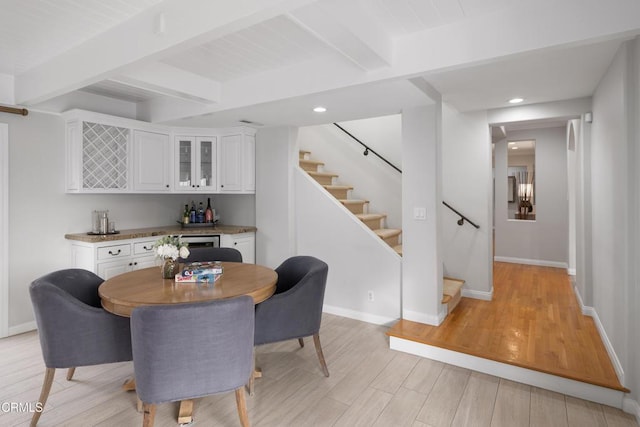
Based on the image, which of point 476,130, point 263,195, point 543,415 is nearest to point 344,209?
point 263,195

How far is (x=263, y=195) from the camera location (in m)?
4.50

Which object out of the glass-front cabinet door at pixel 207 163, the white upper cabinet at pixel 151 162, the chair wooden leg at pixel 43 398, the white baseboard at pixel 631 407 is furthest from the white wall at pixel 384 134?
the chair wooden leg at pixel 43 398

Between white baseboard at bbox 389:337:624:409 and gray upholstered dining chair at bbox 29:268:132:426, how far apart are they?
216 cm

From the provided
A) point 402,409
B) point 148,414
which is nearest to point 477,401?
point 402,409

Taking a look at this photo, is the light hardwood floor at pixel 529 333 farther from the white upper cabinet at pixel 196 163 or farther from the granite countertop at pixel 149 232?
the white upper cabinet at pixel 196 163

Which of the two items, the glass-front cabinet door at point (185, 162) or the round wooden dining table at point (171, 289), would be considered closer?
the round wooden dining table at point (171, 289)

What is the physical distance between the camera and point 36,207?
3.53 m

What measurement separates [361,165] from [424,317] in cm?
251

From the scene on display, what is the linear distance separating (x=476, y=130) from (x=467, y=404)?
309 cm

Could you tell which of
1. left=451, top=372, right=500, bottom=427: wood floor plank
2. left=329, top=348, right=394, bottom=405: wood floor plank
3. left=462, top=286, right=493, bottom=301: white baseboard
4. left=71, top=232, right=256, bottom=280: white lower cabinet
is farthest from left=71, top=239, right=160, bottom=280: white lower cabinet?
left=462, top=286, right=493, bottom=301: white baseboard

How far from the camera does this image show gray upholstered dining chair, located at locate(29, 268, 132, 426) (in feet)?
6.61

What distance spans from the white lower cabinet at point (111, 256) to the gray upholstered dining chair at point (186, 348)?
2209 millimetres

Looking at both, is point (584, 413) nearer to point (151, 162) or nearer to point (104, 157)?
point (151, 162)

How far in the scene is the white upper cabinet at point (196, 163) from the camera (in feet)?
14.5
